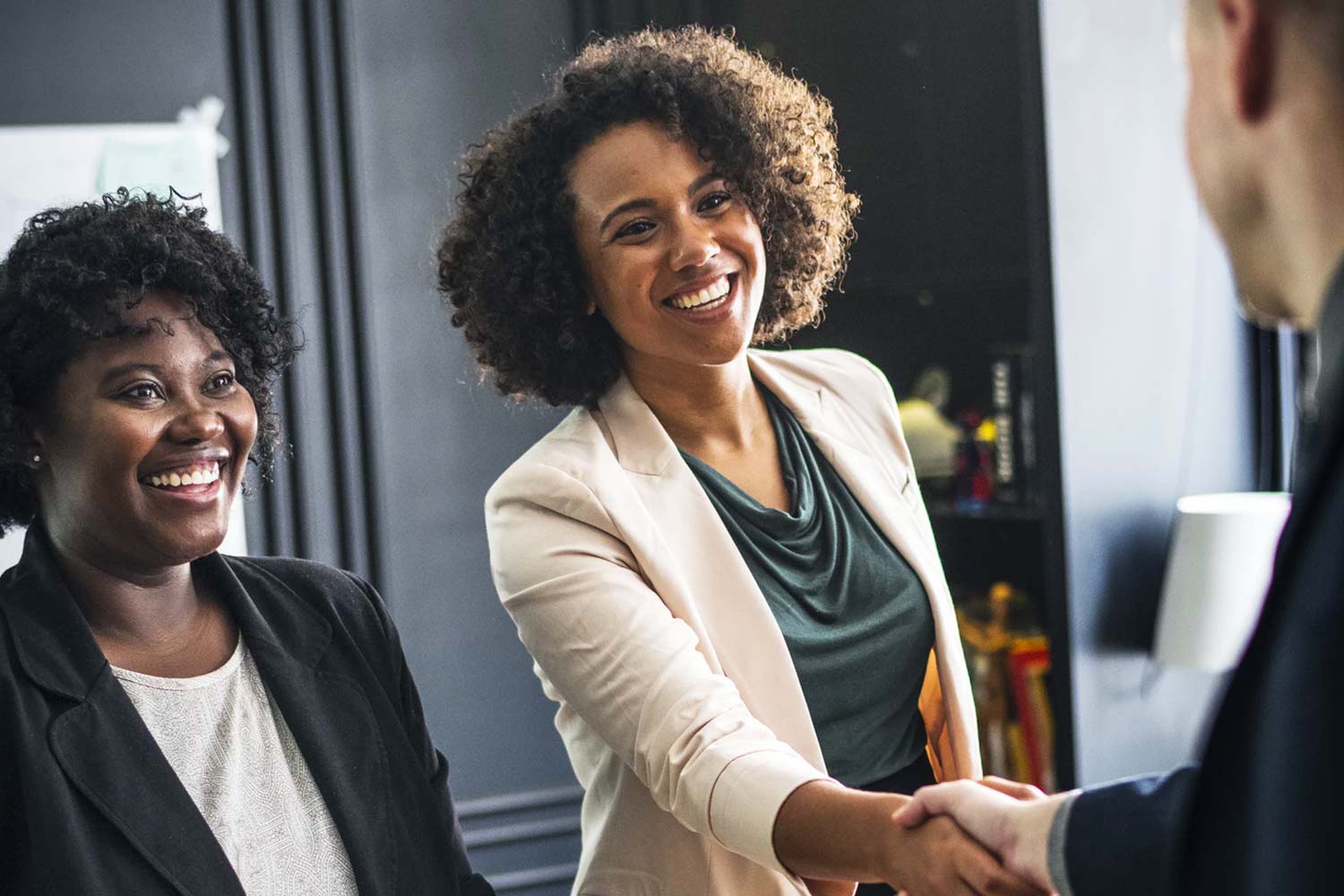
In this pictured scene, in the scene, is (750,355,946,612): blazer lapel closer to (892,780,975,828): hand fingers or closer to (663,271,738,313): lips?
(663,271,738,313): lips

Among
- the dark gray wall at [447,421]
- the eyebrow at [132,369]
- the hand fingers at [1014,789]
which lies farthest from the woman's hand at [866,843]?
the dark gray wall at [447,421]

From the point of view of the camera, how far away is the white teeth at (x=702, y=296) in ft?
5.77

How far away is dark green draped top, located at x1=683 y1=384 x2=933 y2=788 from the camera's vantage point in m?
1.71

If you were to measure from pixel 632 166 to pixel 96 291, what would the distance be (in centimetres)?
63

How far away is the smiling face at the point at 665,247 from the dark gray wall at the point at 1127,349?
4.92ft

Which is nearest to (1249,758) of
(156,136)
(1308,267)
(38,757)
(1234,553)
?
(1308,267)

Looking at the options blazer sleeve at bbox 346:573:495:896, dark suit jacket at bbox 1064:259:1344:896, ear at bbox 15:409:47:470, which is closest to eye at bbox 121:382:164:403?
ear at bbox 15:409:47:470

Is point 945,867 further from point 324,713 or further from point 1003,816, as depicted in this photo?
point 324,713

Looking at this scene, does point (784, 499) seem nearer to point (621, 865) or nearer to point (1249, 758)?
point (621, 865)

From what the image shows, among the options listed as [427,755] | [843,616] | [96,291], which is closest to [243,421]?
[96,291]

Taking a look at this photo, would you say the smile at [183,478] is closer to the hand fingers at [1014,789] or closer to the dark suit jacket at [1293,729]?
the hand fingers at [1014,789]

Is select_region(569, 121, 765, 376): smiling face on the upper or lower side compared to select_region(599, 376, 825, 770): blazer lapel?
upper

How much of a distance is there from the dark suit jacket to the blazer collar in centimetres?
98

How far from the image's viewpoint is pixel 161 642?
5.24 feet
